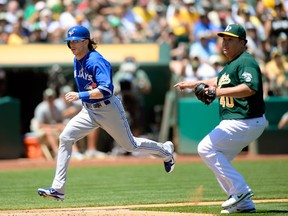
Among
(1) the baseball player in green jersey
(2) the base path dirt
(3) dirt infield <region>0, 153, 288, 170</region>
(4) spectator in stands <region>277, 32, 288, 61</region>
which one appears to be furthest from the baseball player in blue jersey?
(4) spectator in stands <region>277, 32, 288, 61</region>

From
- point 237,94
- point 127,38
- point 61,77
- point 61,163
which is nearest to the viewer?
point 237,94

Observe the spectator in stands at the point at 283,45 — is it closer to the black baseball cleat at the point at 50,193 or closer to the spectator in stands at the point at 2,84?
the spectator in stands at the point at 2,84

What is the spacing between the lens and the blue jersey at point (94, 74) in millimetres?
8633

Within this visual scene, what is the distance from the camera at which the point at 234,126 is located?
8125 millimetres

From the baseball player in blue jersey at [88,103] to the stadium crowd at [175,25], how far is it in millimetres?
8608

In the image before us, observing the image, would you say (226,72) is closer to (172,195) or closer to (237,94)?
(237,94)

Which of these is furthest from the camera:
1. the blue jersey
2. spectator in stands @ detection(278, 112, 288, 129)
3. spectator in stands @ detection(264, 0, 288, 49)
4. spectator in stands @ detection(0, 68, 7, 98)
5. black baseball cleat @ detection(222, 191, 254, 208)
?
spectator in stands @ detection(264, 0, 288, 49)

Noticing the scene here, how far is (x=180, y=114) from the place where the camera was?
1723 cm

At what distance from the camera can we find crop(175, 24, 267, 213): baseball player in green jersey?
→ 26.4ft

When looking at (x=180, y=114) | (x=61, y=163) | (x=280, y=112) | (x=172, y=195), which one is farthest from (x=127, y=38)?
(x=61, y=163)

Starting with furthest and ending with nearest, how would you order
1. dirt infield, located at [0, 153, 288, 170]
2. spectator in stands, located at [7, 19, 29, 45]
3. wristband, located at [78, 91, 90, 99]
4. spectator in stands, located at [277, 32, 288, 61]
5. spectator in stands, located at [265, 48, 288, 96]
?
spectator in stands, located at [277, 32, 288, 61] < spectator in stands, located at [7, 19, 29, 45] < spectator in stands, located at [265, 48, 288, 96] < dirt infield, located at [0, 153, 288, 170] < wristband, located at [78, 91, 90, 99]

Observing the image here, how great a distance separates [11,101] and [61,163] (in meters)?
7.91

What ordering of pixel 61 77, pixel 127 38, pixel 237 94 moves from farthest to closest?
pixel 127 38
pixel 61 77
pixel 237 94

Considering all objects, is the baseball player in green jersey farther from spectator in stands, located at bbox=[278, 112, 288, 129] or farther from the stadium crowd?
the stadium crowd
